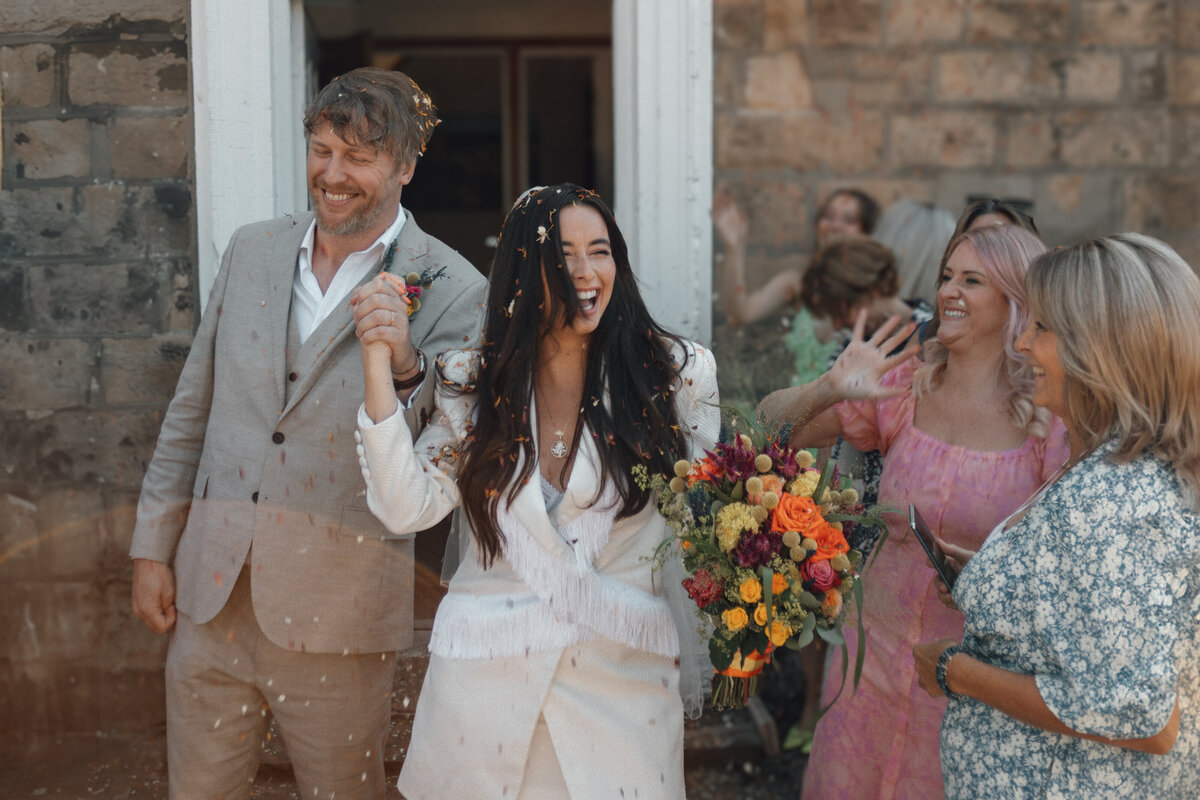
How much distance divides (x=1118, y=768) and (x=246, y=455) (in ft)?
6.58

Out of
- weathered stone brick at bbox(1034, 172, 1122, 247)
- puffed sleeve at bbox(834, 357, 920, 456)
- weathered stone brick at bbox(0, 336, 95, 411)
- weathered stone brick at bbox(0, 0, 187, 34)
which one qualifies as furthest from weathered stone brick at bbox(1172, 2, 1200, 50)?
weathered stone brick at bbox(0, 336, 95, 411)

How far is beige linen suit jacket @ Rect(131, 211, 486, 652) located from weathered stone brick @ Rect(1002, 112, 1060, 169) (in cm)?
268

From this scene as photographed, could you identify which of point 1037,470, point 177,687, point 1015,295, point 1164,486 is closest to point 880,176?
point 1015,295

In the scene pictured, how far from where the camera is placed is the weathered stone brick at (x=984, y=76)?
4523 millimetres

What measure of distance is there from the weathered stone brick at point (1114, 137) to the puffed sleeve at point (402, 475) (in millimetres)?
3165

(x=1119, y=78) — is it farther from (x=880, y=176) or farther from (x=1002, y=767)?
(x=1002, y=767)

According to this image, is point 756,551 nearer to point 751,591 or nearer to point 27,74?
point 751,591

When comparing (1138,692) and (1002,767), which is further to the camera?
(1002,767)

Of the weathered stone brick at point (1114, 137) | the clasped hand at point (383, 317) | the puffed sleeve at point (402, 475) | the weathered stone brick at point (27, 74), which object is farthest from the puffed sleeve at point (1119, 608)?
the weathered stone brick at point (27, 74)

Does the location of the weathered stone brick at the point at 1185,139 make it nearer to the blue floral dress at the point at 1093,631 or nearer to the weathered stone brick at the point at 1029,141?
the weathered stone brick at the point at 1029,141

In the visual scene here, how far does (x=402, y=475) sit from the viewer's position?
2.36 metres

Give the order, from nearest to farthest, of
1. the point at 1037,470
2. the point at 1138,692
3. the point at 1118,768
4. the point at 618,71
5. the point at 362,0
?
1. the point at 1138,692
2. the point at 1118,768
3. the point at 1037,470
4. the point at 618,71
5. the point at 362,0

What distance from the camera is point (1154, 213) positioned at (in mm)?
4668

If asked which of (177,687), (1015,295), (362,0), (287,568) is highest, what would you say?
(362,0)
